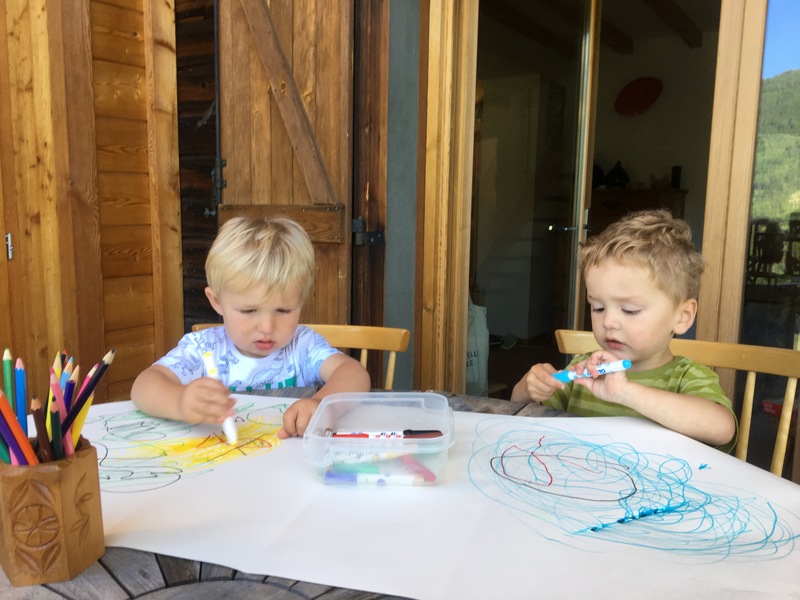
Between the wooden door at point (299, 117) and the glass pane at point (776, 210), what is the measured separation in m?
1.31

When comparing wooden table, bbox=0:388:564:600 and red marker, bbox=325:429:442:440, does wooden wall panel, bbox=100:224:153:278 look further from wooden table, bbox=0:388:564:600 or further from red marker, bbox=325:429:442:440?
wooden table, bbox=0:388:564:600

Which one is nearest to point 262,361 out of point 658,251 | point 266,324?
point 266,324

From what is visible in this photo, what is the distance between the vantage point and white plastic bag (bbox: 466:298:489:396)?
9.50 feet

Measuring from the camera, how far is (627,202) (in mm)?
5395

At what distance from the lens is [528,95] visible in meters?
4.24

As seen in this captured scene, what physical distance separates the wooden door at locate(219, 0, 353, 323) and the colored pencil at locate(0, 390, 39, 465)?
1835mm

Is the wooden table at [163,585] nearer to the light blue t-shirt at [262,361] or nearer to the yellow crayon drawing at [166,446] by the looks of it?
the yellow crayon drawing at [166,446]

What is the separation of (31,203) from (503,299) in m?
3.00

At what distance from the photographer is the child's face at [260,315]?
42.9 inches

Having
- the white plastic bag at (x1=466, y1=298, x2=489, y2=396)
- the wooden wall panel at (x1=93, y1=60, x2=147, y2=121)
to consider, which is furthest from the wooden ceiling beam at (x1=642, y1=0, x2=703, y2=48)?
the wooden wall panel at (x1=93, y1=60, x2=147, y2=121)

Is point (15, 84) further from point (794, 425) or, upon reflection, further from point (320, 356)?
point (794, 425)

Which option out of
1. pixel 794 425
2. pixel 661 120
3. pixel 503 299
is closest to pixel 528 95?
pixel 503 299

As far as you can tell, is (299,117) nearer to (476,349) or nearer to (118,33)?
(118,33)

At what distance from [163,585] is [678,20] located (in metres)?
5.23
